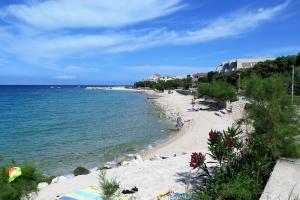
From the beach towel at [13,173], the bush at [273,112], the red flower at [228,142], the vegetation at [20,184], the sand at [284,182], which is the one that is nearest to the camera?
the sand at [284,182]

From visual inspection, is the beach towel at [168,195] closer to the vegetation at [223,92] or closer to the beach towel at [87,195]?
the beach towel at [87,195]

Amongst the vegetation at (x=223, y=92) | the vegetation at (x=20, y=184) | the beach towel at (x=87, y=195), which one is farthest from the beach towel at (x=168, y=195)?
the vegetation at (x=223, y=92)

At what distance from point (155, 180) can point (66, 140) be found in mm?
16462

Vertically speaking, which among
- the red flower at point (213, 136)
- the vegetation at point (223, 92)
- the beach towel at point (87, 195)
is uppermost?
the red flower at point (213, 136)

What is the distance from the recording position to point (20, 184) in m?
7.37

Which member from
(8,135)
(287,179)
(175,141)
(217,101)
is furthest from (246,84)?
(217,101)

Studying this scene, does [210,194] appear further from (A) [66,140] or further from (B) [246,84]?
(A) [66,140]

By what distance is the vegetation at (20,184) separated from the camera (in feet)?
22.2

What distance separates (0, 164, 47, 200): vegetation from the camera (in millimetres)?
6777

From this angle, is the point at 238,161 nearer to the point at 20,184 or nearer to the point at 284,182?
the point at 284,182

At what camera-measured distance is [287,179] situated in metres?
7.66

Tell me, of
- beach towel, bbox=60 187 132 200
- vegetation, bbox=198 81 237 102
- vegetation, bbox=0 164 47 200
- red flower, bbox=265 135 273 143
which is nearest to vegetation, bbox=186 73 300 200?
red flower, bbox=265 135 273 143

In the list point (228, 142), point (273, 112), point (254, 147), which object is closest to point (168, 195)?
point (228, 142)

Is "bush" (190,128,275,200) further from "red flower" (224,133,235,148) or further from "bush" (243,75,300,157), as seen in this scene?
"bush" (243,75,300,157)
